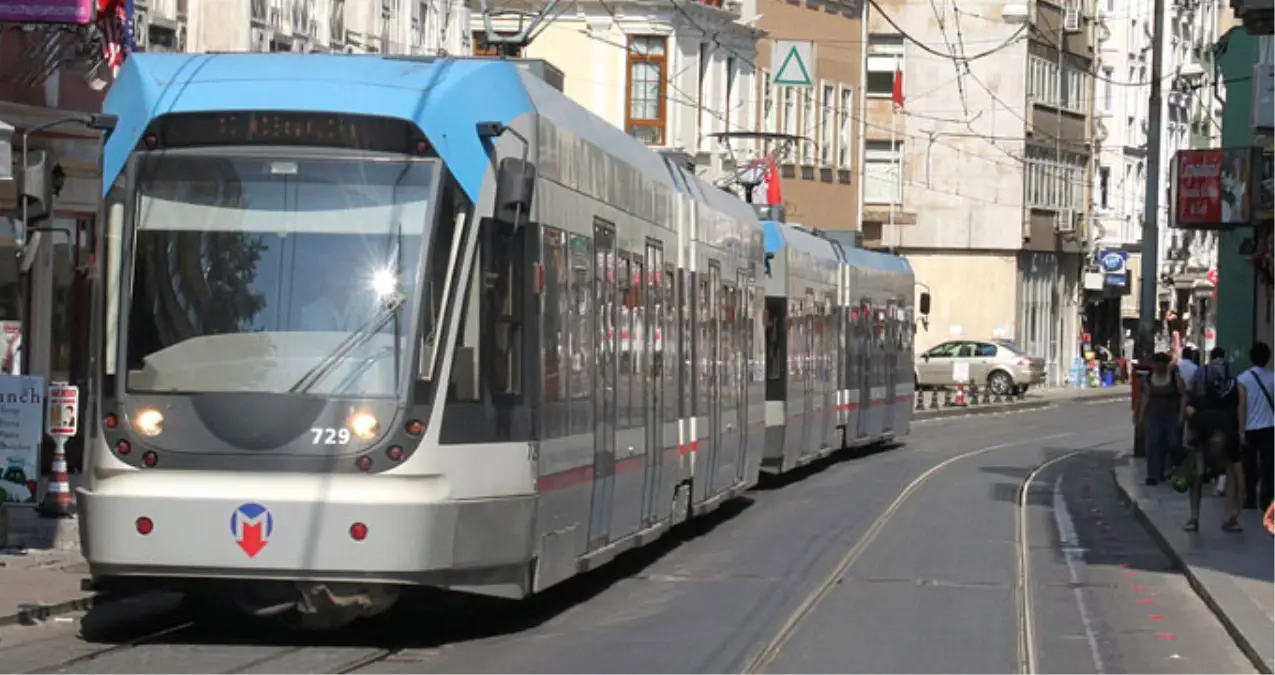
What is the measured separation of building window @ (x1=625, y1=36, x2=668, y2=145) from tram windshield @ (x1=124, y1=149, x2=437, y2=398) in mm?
41486

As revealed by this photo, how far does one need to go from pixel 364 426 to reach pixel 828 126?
55357 millimetres

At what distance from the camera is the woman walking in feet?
99.0

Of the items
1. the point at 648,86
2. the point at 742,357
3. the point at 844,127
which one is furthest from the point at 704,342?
the point at 844,127

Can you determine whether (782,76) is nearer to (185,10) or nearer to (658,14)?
(658,14)

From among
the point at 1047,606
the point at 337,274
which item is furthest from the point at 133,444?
the point at 1047,606

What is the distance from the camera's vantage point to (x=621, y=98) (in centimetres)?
5444

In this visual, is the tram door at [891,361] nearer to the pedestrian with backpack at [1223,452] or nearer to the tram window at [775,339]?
the tram window at [775,339]

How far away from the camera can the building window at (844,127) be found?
224 feet

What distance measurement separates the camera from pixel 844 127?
2707 inches

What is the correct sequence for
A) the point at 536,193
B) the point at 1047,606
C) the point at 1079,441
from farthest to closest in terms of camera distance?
the point at 1079,441, the point at 1047,606, the point at 536,193

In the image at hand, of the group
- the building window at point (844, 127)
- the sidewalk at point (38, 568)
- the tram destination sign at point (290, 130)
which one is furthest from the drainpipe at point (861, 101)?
the tram destination sign at point (290, 130)

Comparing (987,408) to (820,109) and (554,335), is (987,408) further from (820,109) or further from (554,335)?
→ (554,335)

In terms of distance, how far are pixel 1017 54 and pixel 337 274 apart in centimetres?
6320

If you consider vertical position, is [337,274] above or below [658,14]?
below
